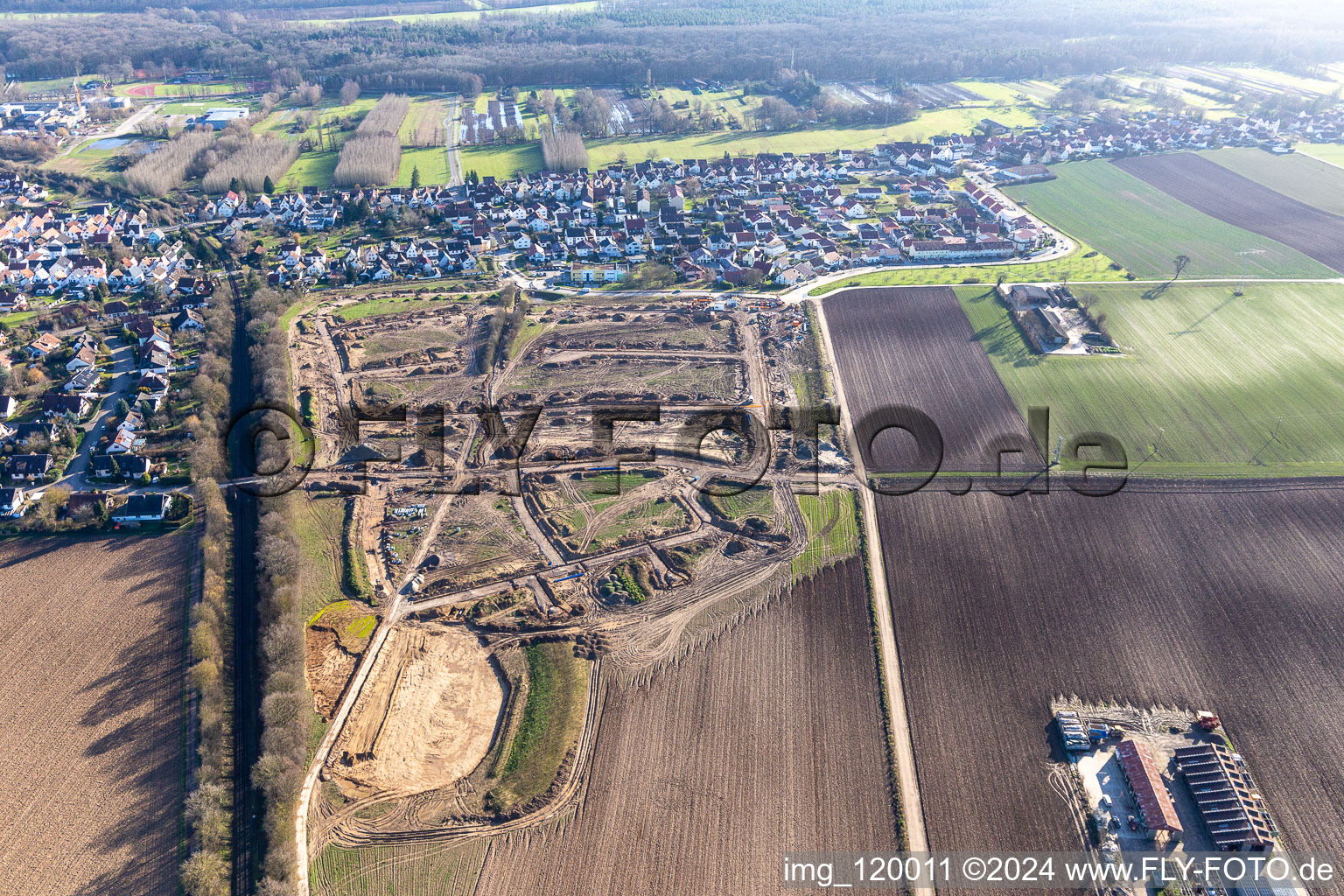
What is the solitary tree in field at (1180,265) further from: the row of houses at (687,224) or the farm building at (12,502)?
the farm building at (12,502)

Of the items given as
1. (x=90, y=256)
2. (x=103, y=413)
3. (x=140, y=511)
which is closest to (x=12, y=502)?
(x=140, y=511)

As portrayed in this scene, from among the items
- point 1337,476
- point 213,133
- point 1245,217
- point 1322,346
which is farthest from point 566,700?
point 213,133

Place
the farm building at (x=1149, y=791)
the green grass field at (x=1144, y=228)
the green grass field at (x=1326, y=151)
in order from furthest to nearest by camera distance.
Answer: the green grass field at (x=1326, y=151) → the green grass field at (x=1144, y=228) → the farm building at (x=1149, y=791)

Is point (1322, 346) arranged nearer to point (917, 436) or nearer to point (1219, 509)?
point (1219, 509)

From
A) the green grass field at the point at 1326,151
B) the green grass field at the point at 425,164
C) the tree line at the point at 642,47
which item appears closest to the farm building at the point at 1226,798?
the green grass field at the point at 425,164

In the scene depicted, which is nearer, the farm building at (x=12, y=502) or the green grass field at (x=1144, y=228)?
the farm building at (x=12, y=502)

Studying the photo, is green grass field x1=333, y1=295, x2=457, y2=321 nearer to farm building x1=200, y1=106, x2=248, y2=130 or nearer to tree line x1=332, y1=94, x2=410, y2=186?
tree line x1=332, y1=94, x2=410, y2=186

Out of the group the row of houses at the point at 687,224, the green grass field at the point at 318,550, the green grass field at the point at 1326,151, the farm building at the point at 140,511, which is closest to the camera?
the green grass field at the point at 318,550

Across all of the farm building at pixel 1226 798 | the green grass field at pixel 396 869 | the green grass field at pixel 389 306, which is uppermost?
the green grass field at pixel 389 306
